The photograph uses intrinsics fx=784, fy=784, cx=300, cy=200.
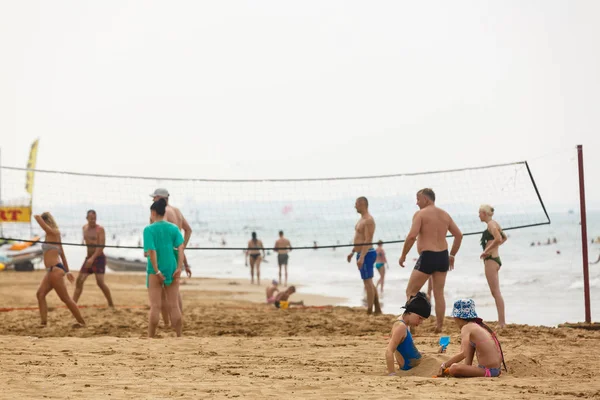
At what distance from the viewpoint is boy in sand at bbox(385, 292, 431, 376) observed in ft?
18.3

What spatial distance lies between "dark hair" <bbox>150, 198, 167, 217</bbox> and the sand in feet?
3.91

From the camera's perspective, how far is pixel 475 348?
18.0 feet

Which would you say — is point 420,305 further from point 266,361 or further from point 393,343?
point 266,361

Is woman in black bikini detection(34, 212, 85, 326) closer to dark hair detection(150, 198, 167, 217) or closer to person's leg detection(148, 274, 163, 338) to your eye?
person's leg detection(148, 274, 163, 338)

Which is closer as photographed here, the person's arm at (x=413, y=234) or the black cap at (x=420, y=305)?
the black cap at (x=420, y=305)

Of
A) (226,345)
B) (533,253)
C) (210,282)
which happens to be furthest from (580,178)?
(533,253)

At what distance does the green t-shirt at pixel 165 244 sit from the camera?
7383 millimetres

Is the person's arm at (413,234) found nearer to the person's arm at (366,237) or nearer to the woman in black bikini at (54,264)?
the person's arm at (366,237)

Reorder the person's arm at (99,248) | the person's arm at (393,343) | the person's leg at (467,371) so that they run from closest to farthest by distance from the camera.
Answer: the person's leg at (467,371)
the person's arm at (393,343)
the person's arm at (99,248)

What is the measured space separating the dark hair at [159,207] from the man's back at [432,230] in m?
2.52

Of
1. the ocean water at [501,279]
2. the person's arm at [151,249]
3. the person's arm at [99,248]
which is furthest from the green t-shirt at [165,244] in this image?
the ocean water at [501,279]

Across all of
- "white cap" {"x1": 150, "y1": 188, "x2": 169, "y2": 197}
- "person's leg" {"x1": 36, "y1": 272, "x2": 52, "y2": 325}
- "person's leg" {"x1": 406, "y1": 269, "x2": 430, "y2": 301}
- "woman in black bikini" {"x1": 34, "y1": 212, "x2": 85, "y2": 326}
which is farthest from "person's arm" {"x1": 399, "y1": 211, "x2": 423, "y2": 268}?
"person's leg" {"x1": 36, "y1": 272, "x2": 52, "y2": 325}

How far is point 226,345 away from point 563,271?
910 inches

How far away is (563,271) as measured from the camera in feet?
91.6
